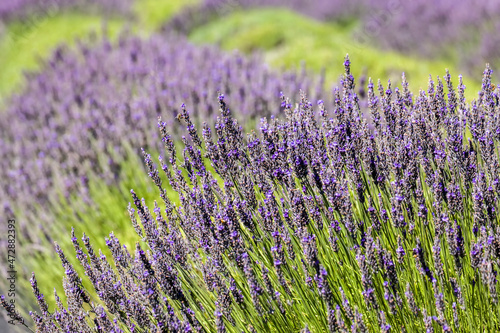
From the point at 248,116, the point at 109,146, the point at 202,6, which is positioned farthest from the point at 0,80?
the point at 248,116

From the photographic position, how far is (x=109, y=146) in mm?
5176

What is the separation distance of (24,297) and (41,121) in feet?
9.36

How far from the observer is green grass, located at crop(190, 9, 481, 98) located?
7.61m

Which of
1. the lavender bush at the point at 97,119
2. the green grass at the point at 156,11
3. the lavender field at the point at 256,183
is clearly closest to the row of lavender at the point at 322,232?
the lavender field at the point at 256,183

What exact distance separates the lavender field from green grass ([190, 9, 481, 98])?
72 mm

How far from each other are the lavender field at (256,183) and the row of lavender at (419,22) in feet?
0.16

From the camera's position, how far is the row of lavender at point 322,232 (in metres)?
2.11

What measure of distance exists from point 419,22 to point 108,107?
7.54m

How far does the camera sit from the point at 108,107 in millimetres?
5578

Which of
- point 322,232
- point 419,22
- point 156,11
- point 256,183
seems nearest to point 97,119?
point 256,183

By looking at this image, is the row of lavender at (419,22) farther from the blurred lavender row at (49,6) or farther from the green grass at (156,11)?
the blurred lavender row at (49,6)

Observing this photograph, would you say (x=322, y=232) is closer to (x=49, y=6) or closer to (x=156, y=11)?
(x=156, y=11)

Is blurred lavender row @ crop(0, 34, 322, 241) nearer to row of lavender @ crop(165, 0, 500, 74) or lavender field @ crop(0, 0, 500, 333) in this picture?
lavender field @ crop(0, 0, 500, 333)

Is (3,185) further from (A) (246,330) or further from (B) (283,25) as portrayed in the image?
(B) (283,25)
